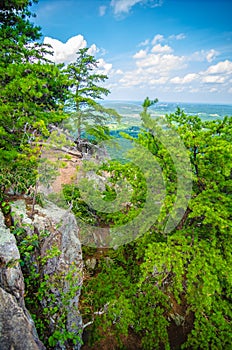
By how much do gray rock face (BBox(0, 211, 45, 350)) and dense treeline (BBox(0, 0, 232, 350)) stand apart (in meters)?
1.70

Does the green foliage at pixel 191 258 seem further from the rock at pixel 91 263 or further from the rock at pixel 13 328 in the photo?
the rock at pixel 13 328

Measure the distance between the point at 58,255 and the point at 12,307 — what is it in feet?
8.77

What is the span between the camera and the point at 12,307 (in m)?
4.22

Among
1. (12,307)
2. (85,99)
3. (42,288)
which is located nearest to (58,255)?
(42,288)

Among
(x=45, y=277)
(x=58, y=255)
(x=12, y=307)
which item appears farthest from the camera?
(x=58, y=255)

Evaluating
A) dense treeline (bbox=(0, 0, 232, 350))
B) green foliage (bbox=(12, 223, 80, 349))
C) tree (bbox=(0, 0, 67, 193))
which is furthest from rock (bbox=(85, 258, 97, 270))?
tree (bbox=(0, 0, 67, 193))

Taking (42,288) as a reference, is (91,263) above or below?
below

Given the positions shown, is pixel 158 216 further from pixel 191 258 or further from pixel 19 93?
pixel 19 93

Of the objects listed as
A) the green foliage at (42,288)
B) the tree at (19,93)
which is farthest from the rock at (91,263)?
the tree at (19,93)

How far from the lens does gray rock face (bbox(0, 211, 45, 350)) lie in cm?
392

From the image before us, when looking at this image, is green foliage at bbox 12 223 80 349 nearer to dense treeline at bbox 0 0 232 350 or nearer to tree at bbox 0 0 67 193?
dense treeline at bbox 0 0 232 350

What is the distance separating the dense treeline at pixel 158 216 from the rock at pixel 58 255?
510 millimetres

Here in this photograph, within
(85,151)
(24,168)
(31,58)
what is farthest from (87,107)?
(24,168)

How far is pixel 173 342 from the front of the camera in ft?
32.1
